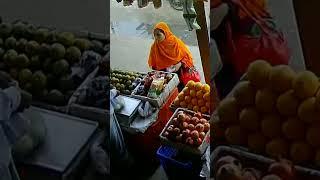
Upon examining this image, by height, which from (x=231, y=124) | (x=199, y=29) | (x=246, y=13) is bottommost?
(x=231, y=124)

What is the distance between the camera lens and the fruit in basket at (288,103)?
48.8 inches

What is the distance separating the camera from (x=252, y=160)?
1.32 meters

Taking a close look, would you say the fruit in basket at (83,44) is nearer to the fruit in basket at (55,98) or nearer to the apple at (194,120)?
the fruit in basket at (55,98)

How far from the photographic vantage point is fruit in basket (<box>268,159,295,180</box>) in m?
1.26

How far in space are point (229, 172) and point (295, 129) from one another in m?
0.20

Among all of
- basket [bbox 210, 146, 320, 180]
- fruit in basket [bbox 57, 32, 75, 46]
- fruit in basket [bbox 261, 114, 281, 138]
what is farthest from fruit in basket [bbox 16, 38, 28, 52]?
fruit in basket [bbox 261, 114, 281, 138]

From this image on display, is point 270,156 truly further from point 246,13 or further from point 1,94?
point 1,94

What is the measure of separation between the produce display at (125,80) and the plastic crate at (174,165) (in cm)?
24

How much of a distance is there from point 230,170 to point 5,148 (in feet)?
2.24

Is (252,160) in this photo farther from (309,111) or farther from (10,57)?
(10,57)

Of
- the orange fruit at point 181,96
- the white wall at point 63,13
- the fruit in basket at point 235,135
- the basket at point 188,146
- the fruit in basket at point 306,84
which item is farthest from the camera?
the orange fruit at point 181,96

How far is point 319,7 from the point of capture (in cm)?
120

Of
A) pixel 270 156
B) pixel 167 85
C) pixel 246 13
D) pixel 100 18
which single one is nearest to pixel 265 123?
pixel 270 156

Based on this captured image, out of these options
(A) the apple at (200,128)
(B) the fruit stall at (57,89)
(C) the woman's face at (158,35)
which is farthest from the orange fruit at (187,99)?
(B) the fruit stall at (57,89)
